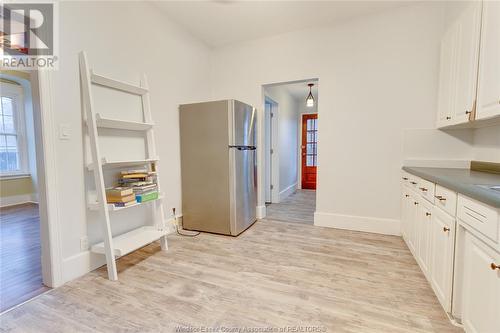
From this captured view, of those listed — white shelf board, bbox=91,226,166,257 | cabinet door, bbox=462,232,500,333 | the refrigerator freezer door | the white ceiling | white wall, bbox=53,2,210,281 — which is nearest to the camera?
cabinet door, bbox=462,232,500,333

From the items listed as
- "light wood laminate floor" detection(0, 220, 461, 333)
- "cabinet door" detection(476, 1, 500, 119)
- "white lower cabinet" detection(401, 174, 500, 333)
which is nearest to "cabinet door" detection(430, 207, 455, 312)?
"white lower cabinet" detection(401, 174, 500, 333)

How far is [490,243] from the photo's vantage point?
3.36 ft

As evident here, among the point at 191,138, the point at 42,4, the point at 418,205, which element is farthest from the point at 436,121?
the point at 42,4

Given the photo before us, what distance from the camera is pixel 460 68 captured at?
201 cm

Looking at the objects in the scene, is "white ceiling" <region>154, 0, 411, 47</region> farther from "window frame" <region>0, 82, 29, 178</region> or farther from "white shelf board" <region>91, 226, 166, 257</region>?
"window frame" <region>0, 82, 29, 178</region>

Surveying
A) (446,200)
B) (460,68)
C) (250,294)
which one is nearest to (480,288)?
(446,200)

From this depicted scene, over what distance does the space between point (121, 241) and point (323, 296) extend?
1778 millimetres

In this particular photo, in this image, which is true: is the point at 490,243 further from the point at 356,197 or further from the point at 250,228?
the point at 250,228

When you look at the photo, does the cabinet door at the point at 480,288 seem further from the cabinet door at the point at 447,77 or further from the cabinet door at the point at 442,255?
the cabinet door at the point at 447,77

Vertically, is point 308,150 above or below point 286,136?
below

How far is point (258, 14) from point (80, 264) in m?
3.15

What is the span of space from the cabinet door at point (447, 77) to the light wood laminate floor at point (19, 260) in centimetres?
379

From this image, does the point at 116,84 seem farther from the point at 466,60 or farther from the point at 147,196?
the point at 466,60

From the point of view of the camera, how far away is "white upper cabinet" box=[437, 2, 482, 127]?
5.83ft
